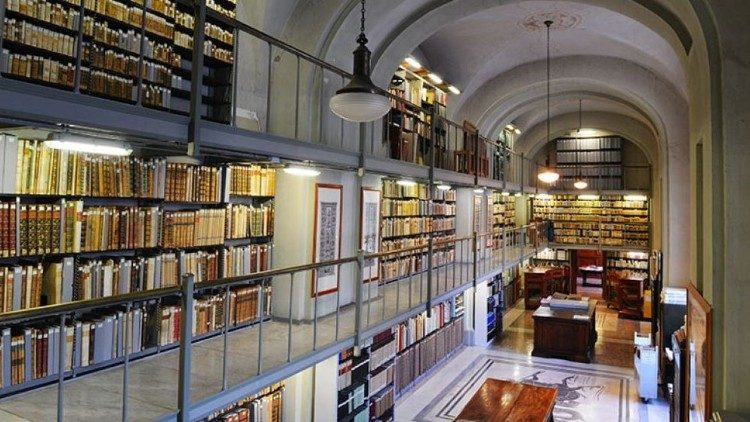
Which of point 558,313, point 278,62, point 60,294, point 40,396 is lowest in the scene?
point 558,313

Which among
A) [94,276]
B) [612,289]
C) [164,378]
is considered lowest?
[612,289]

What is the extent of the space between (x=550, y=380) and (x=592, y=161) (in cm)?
967

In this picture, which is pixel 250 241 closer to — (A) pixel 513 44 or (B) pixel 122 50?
(B) pixel 122 50

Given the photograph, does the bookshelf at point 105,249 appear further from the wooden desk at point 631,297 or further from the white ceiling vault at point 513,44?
the wooden desk at point 631,297

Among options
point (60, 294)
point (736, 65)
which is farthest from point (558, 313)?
point (60, 294)

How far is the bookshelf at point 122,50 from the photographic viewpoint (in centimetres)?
337

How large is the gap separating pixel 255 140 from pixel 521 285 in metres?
14.1

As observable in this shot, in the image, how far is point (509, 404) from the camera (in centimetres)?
588

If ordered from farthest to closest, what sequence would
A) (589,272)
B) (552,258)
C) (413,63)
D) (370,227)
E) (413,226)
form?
(589,272) → (552,258) → (413,226) → (413,63) → (370,227)

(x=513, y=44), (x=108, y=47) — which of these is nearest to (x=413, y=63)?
(x=513, y=44)

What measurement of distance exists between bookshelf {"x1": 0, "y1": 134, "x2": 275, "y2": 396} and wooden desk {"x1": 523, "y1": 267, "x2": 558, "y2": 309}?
37.5 feet

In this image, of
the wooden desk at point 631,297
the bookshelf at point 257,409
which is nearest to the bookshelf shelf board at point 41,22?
the bookshelf at point 257,409

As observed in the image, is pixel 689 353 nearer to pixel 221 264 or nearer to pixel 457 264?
pixel 221 264

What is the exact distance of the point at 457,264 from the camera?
32.9ft
